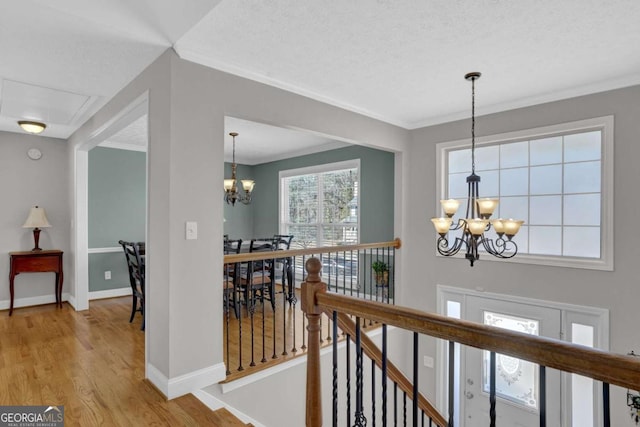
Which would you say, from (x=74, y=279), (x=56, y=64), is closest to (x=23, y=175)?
(x=74, y=279)

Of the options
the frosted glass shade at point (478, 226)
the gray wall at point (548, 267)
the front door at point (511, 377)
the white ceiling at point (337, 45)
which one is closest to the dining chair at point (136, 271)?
the white ceiling at point (337, 45)

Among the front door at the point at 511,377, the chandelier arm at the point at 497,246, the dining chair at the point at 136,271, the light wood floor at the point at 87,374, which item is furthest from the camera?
the dining chair at the point at 136,271

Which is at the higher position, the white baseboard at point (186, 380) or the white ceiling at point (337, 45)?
the white ceiling at point (337, 45)

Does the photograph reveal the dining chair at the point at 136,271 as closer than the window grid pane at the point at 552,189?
No

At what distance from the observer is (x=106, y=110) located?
3.40 m

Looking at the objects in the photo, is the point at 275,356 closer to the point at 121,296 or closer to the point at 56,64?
the point at 56,64

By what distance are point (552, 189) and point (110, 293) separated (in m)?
6.20

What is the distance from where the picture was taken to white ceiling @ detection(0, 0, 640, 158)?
2.00 m

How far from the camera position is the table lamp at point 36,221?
454 centimetres

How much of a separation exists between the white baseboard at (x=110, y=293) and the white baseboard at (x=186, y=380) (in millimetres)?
3419

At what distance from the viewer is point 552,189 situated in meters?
3.54

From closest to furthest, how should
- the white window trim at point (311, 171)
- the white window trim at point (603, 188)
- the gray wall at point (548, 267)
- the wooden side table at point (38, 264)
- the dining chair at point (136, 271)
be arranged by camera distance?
the gray wall at point (548, 267)
the white window trim at point (603, 188)
the dining chair at point (136, 271)
the wooden side table at point (38, 264)
the white window trim at point (311, 171)

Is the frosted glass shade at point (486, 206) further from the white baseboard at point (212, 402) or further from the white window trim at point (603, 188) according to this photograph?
the white baseboard at point (212, 402)

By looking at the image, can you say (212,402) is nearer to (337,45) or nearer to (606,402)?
(606,402)
